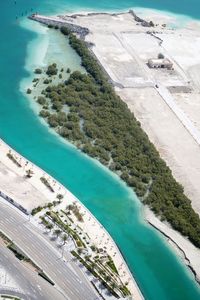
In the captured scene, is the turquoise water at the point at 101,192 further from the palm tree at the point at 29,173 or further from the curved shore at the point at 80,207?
the palm tree at the point at 29,173

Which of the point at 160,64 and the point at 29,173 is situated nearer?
the point at 29,173

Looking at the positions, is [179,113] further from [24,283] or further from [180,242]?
[24,283]

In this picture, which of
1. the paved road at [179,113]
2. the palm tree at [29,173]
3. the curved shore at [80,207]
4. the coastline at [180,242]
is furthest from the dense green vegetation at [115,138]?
the palm tree at [29,173]

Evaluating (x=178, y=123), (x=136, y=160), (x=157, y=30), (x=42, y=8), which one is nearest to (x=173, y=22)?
(x=157, y=30)

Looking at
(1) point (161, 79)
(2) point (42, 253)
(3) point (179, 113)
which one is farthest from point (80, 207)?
(1) point (161, 79)

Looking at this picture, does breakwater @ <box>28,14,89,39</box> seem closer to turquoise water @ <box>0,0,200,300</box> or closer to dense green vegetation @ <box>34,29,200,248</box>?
dense green vegetation @ <box>34,29,200,248</box>

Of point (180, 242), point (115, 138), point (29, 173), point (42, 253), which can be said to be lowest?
point (42, 253)

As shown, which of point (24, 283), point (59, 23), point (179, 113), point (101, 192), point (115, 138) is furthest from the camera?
point (59, 23)
